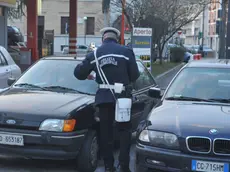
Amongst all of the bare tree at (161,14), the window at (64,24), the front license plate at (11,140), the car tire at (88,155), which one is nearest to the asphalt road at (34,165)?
the car tire at (88,155)

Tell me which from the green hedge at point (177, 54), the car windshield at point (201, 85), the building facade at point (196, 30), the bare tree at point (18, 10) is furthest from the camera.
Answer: the building facade at point (196, 30)

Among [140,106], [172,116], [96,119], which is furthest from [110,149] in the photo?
[140,106]

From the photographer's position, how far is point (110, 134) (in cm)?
632

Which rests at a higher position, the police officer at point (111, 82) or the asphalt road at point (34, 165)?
the police officer at point (111, 82)

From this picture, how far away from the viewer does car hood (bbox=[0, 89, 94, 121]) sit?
6316 mm

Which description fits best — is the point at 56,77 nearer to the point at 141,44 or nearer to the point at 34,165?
the point at 34,165

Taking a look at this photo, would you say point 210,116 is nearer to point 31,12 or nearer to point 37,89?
point 37,89

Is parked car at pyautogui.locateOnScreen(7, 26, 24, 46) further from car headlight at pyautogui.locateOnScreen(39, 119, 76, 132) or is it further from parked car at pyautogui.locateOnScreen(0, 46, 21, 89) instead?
car headlight at pyautogui.locateOnScreen(39, 119, 76, 132)

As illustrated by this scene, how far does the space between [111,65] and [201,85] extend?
1.41m

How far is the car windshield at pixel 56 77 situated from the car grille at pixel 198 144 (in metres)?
2.40

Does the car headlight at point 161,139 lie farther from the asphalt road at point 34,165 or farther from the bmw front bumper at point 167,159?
the asphalt road at point 34,165

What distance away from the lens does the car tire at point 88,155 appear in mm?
6438

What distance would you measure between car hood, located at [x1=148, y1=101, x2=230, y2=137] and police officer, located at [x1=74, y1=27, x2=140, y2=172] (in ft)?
1.69

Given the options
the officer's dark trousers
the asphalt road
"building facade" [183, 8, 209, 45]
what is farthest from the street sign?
"building facade" [183, 8, 209, 45]
